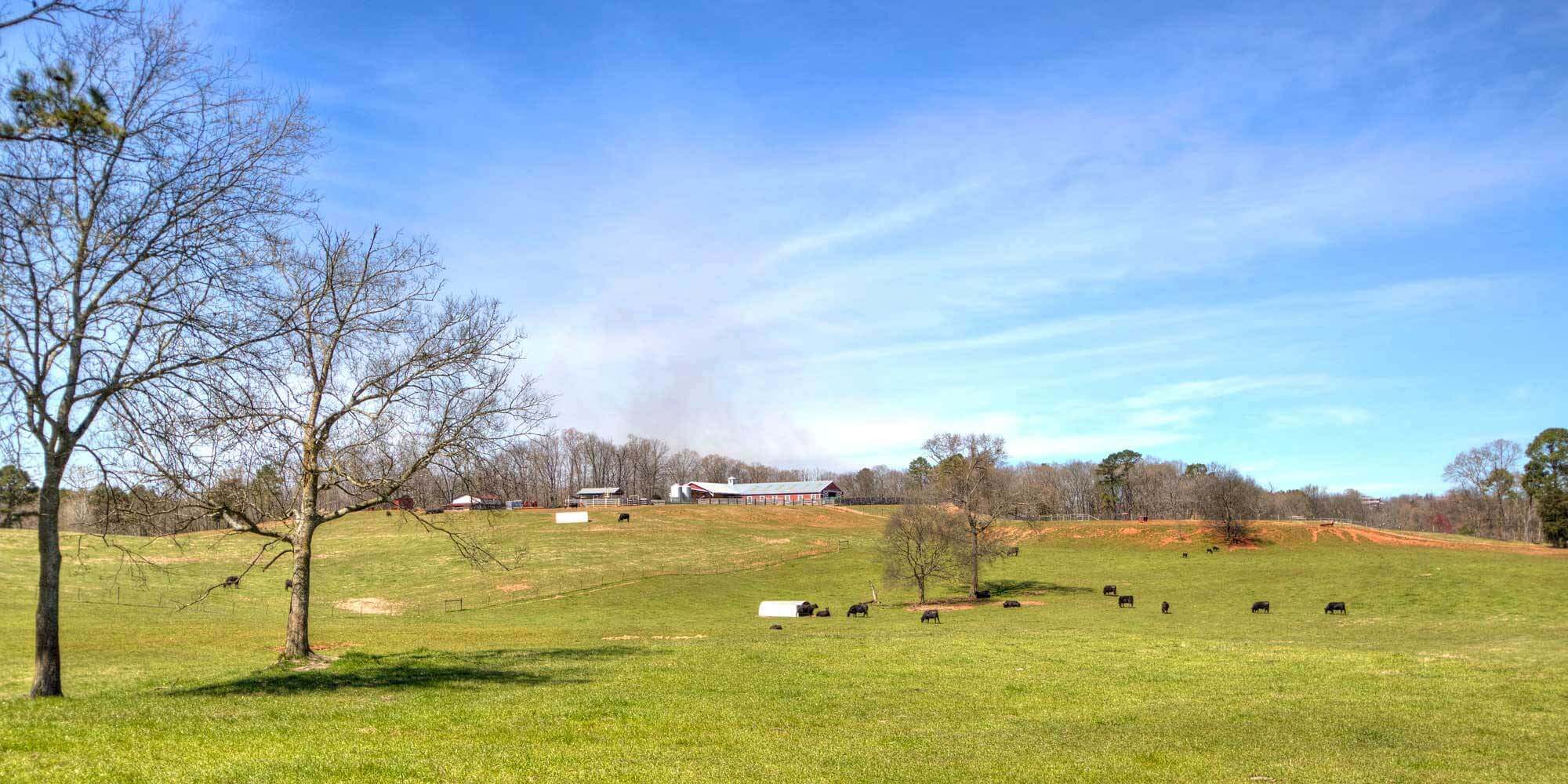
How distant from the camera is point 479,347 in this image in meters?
25.6

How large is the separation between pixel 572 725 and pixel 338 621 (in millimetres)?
40125

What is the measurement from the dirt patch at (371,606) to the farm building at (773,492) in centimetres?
11162

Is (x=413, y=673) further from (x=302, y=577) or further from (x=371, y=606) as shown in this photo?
(x=371, y=606)

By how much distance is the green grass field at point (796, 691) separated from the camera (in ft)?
40.5

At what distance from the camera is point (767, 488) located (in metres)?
186

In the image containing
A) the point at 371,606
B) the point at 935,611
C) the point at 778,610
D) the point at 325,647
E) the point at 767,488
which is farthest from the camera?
the point at 767,488

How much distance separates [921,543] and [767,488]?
123m

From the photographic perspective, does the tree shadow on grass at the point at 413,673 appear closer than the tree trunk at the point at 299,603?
Yes

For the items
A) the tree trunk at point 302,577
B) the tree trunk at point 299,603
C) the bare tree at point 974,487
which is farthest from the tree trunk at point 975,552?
the tree trunk at point 299,603

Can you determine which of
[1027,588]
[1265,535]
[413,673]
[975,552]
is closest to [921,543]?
[975,552]

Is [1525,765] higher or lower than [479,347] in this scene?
lower

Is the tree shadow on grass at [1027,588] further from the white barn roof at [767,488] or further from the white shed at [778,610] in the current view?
the white barn roof at [767,488]

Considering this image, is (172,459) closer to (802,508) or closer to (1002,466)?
(1002,466)

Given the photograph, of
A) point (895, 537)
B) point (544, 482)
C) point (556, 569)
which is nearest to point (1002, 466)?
point (895, 537)
